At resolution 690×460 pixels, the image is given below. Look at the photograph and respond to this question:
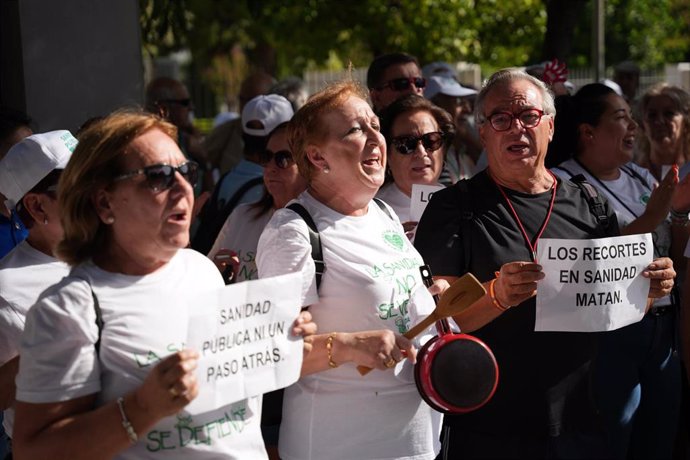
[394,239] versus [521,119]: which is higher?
[521,119]

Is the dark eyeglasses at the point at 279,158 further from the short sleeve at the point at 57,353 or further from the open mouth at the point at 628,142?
the short sleeve at the point at 57,353

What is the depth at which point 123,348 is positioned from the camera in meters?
2.53

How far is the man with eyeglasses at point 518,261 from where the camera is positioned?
3.78 m

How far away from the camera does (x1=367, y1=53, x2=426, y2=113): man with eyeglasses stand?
6.27m

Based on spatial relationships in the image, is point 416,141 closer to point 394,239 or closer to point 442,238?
point 442,238

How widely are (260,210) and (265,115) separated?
914mm

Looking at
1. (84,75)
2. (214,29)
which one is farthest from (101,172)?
(214,29)

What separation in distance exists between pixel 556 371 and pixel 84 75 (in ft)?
10.4

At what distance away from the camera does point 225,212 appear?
209 inches

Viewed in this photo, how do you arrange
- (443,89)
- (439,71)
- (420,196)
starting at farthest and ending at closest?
1. (439,71)
2. (443,89)
3. (420,196)

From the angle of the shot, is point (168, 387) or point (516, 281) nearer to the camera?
point (168, 387)

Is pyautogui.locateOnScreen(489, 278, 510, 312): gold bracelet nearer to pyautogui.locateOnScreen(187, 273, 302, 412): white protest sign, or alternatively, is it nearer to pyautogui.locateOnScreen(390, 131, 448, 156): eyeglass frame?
pyautogui.locateOnScreen(187, 273, 302, 412): white protest sign

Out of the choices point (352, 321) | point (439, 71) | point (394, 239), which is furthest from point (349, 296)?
point (439, 71)

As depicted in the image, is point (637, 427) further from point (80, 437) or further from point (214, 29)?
point (214, 29)
